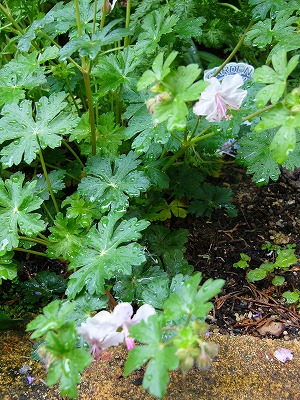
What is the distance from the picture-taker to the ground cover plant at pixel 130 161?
4.49ft

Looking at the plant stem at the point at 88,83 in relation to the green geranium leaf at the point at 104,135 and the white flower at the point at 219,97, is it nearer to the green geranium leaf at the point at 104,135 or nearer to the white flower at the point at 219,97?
the green geranium leaf at the point at 104,135

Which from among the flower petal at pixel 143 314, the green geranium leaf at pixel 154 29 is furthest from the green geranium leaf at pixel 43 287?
the green geranium leaf at pixel 154 29

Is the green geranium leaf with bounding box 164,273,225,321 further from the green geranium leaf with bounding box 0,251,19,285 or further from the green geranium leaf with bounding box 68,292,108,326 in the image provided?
the green geranium leaf with bounding box 0,251,19,285

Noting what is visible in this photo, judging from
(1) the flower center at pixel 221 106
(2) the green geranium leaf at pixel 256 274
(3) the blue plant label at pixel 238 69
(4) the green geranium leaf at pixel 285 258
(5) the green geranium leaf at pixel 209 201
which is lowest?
(4) the green geranium leaf at pixel 285 258

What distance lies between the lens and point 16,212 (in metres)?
1.83

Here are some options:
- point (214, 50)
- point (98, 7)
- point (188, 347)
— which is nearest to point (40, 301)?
point (188, 347)

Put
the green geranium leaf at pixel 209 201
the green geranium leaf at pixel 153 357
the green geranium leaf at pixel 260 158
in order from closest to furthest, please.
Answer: the green geranium leaf at pixel 153 357 → the green geranium leaf at pixel 260 158 → the green geranium leaf at pixel 209 201

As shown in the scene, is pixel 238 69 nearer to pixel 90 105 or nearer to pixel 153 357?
pixel 90 105

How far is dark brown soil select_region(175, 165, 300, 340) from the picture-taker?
2.06 meters

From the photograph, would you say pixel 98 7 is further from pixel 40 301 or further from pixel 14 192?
pixel 40 301

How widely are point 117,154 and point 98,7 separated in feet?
1.86

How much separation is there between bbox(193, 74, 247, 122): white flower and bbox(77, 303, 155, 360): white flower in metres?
0.59

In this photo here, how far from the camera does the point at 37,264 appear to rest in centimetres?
229

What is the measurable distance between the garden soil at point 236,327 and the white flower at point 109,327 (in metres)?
0.27
